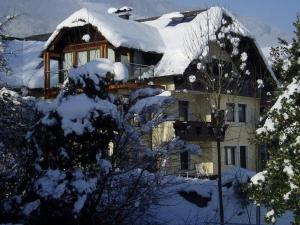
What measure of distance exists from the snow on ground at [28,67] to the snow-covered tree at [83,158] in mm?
17512

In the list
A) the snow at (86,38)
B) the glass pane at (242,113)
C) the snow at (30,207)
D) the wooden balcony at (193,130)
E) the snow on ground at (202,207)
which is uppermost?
the snow at (86,38)

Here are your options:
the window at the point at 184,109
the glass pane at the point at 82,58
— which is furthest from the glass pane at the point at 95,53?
the window at the point at 184,109

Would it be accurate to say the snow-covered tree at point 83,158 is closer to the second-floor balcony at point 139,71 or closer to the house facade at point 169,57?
the house facade at point 169,57

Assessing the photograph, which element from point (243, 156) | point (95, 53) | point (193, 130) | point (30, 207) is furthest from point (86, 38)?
point (30, 207)

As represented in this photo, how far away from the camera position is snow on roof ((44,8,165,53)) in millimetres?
25984

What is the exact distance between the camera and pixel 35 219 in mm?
10227

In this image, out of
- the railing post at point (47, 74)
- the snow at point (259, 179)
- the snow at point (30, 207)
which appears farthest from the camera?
the railing post at point (47, 74)

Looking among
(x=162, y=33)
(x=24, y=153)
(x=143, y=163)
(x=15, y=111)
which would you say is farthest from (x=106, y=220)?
(x=162, y=33)

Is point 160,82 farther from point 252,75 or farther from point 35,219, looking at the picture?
point 35,219

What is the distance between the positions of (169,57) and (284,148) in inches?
805

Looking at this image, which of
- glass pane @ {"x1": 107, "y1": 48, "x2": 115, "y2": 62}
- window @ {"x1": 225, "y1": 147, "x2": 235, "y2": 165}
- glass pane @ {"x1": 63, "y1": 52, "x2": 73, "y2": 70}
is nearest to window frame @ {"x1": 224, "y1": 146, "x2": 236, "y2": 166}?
window @ {"x1": 225, "y1": 147, "x2": 235, "y2": 165}

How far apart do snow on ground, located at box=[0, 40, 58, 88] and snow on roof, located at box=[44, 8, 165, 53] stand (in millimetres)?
2514

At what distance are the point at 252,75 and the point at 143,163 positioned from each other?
67.2ft

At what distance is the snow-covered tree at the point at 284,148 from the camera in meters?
7.60
